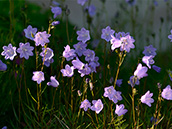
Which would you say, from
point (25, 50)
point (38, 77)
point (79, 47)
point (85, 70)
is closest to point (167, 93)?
point (85, 70)

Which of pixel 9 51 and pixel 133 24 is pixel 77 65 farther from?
pixel 133 24

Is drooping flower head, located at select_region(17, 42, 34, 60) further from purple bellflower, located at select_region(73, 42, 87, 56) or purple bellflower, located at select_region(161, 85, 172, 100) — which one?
purple bellflower, located at select_region(161, 85, 172, 100)

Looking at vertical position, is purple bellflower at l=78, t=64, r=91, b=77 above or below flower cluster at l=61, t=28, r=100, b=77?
below

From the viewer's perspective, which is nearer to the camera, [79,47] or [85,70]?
[85,70]

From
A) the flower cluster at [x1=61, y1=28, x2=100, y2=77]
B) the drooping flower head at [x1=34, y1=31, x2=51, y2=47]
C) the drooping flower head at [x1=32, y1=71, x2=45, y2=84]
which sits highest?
the drooping flower head at [x1=34, y1=31, x2=51, y2=47]

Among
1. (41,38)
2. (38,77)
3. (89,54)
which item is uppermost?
(41,38)

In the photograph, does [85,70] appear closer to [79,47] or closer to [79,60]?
[79,60]

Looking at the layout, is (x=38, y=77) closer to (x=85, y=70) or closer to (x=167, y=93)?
(x=85, y=70)

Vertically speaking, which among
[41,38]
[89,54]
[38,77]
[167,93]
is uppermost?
[41,38]

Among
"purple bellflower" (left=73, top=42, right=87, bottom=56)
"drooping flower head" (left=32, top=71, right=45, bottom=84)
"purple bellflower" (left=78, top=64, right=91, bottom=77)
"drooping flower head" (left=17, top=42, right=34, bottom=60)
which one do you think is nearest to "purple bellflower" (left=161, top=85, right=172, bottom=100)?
"purple bellflower" (left=78, top=64, right=91, bottom=77)

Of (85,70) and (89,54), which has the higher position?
(89,54)

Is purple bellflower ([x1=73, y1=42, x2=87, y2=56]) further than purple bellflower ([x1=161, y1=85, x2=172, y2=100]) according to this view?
Yes

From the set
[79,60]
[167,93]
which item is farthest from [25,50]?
[167,93]
